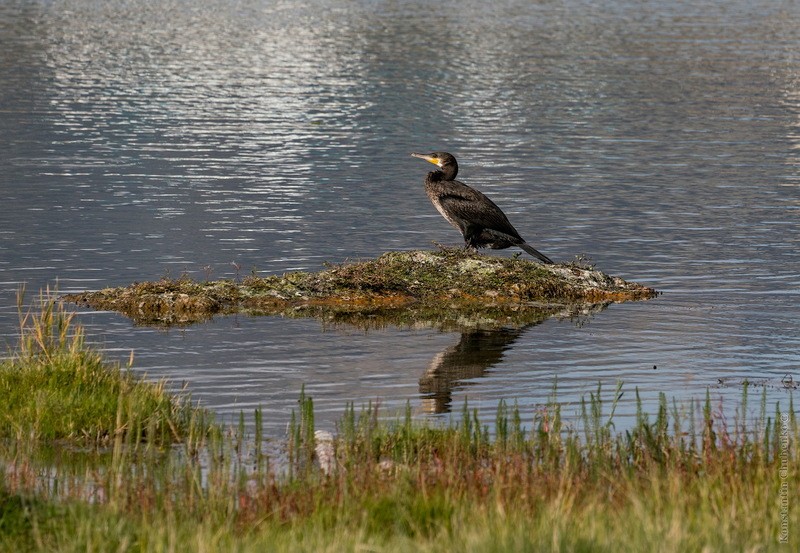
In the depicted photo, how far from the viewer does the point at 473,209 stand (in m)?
22.2

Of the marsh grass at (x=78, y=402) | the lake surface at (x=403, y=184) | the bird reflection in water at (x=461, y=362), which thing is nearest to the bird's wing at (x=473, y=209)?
the lake surface at (x=403, y=184)

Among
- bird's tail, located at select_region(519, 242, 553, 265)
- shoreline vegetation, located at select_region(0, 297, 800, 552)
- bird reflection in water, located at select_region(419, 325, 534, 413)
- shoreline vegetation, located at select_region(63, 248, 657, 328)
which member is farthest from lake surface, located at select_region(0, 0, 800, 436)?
shoreline vegetation, located at select_region(0, 297, 800, 552)

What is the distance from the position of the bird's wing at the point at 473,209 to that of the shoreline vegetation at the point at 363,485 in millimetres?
8851

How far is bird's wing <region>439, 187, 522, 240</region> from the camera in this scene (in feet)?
72.7

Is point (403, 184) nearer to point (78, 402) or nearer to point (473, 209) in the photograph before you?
point (473, 209)

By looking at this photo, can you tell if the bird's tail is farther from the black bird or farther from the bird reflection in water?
the bird reflection in water

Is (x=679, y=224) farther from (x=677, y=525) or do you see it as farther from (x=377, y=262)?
(x=677, y=525)

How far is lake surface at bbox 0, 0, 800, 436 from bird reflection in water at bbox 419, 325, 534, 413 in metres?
0.06

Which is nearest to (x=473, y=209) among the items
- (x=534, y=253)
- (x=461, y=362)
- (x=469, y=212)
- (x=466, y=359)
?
(x=469, y=212)

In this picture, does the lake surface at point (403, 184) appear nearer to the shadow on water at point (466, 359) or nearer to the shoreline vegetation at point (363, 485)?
the shadow on water at point (466, 359)

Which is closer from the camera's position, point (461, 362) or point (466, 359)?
point (461, 362)

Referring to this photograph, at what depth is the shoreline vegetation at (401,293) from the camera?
67.9 ft

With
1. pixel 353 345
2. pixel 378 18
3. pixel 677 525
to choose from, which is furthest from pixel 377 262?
pixel 378 18

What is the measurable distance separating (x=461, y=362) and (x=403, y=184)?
19.1 m
